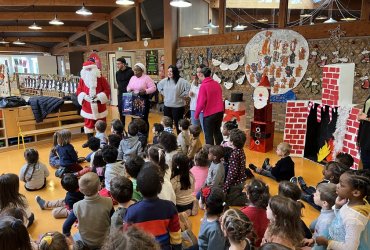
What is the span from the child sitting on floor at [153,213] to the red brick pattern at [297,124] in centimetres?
351

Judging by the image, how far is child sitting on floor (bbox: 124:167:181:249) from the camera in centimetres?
177

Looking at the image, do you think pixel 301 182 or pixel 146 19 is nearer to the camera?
pixel 301 182

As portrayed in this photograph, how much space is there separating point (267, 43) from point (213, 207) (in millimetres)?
5053

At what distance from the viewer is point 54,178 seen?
4090 mm

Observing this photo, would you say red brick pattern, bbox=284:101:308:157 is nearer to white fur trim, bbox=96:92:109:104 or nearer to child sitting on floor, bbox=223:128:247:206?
child sitting on floor, bbox=223:128:247:206

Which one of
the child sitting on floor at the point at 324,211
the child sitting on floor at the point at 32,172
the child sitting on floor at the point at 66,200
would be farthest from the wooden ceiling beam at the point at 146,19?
the child sitting on floor at the point at 324,211

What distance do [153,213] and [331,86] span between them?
3.52 meters

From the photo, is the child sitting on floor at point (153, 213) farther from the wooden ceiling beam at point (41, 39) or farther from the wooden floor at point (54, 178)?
the wooden ceiling beam at point (41, 39)

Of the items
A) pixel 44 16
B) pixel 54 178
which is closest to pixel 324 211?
pixel 54 178

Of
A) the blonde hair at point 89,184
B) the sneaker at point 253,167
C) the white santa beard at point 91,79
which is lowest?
the sneaker at point 253,167

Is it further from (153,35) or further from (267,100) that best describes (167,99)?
(153,35)

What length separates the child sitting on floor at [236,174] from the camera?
10.5 feet

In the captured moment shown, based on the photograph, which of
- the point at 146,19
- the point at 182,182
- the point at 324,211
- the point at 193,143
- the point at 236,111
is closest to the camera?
the point at 324,211

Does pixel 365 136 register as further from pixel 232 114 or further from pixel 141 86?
pixel 141 86
